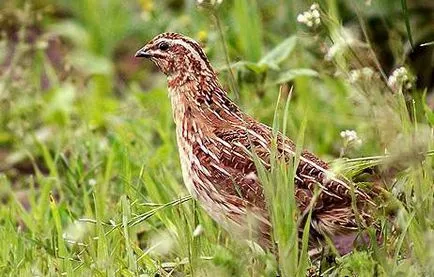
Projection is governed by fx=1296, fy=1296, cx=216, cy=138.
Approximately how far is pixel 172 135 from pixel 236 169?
2002mm

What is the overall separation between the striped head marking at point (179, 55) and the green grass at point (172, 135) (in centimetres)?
13

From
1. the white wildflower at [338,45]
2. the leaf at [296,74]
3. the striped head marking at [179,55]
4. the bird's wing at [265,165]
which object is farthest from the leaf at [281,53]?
the bird's wing at [265,165]

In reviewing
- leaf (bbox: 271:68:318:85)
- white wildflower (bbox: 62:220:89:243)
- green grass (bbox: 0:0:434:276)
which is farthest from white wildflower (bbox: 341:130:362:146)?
leaf (bbox: 271:68:318:85)

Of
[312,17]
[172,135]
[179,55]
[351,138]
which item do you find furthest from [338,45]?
[172,135]

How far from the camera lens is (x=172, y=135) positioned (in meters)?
6.06

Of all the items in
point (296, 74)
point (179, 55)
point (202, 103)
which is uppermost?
point (179, 55)

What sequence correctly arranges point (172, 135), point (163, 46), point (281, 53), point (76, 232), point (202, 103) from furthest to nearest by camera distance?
point (172, 135)
point (281, 53)
point (76, 232)
point (163, 46)
point (202, 103)

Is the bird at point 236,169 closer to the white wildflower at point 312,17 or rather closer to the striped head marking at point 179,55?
the striped head marking at point 179,55

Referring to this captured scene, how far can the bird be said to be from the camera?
396cm

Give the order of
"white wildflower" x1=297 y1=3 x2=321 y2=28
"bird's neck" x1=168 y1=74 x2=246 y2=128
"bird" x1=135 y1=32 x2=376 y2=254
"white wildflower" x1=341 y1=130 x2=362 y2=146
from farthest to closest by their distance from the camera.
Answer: "white wildflower" x1=297 y1=3 x2=321 y2=28
"white wildflower" x1=341 y1=130 x2=362 y2=146
"bird's neck" x1=168 y1=74 x2=246 y2=128
"bird" x1=135 y1=32 x2=376 y2=254

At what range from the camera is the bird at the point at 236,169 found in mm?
3955

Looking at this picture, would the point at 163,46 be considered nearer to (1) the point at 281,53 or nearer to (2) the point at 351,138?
(2) the point at 351,138

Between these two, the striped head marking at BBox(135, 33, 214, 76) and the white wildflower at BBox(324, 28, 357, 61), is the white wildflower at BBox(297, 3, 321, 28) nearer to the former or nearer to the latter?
the white wildflower at BBox(324, 28, 357, 61)

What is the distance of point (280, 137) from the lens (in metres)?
4.23
